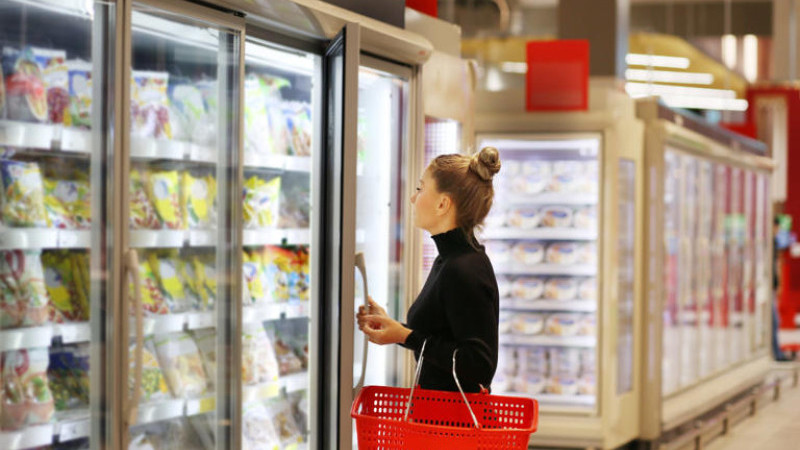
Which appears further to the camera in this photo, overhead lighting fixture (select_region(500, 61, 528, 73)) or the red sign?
overhead lighting fixture (select_region(500, 61, 528, 73))

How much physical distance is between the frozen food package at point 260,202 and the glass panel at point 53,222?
0.95 m

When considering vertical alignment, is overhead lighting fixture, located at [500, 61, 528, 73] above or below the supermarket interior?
above

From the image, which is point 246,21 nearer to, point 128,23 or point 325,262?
point 128,23

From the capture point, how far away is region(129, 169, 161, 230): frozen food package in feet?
9.70

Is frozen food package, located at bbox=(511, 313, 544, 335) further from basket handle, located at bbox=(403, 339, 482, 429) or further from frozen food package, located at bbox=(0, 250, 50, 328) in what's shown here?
frozen food package, located at bbox=(0, 250, 50, 328)

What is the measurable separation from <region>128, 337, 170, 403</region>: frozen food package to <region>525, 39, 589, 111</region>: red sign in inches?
152

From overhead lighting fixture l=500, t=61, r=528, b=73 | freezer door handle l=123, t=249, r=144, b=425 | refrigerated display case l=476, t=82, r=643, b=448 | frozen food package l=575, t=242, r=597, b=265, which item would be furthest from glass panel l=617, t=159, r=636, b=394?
overhead lighting fixture l=500, t=61, r=528, b=73

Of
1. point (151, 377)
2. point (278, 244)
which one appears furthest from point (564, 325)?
point (151, 377)

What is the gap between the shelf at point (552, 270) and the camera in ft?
21.6

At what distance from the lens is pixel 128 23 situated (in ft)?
8.80

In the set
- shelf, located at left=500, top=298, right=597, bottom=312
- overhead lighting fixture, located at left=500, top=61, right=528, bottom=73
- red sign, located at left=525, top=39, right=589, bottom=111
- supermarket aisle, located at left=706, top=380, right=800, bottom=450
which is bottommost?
supermarket aisle, located at left=706, top=380, right=800, bottom=450

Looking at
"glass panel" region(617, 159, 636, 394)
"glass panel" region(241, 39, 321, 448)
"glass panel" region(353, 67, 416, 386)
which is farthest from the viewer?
"glass panel" region(617, 159, 636, 394)

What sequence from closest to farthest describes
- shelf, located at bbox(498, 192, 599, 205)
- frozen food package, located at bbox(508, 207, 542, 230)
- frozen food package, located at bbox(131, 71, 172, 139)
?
frozen food package, located at bbox(131, 71, 172, 139), shelf, located at bbox(498, 192, 599, 205), frozen food package, located at bbox(508, 207, 542, 230)

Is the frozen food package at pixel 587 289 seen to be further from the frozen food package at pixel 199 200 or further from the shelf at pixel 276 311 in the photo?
the frozen food package at pixel 199 200
